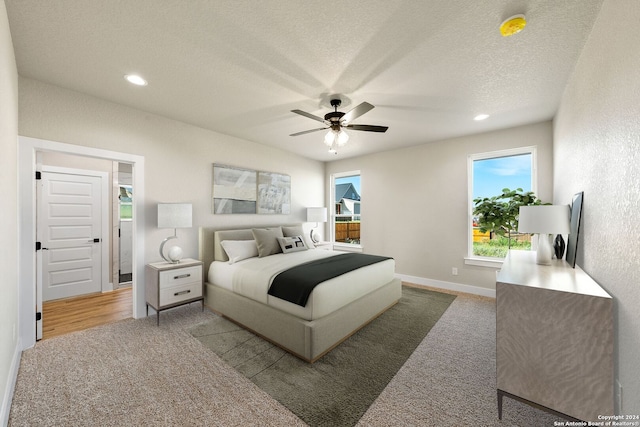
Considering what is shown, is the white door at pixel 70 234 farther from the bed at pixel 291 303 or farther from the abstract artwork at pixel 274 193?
the abstract artwork at pixel 274 193

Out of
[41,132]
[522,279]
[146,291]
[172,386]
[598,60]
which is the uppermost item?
[598,60]

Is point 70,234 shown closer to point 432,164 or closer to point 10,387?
point 10,387

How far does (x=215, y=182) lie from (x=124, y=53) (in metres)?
2.11

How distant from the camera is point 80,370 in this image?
2.15 meters

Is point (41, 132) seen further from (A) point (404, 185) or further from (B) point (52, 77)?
(A) point (404, 185)

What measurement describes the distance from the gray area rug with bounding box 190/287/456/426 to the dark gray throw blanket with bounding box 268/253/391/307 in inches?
22.0

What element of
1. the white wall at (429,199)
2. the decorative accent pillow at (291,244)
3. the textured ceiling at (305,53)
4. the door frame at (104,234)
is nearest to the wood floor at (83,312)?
the door frame at (104,234)

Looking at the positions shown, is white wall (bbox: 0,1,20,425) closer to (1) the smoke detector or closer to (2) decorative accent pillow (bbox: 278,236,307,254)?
(2) decorative accent pillow (bbox: 278,236,307,254)

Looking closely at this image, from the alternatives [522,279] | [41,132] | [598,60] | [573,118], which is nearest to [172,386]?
[522,279]

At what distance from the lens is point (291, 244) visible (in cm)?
413

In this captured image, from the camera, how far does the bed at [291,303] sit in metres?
2.36

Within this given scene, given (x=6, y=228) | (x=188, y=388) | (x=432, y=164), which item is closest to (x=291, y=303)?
(x=188, y=388)

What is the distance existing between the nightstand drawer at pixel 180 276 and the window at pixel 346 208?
11.3 ft

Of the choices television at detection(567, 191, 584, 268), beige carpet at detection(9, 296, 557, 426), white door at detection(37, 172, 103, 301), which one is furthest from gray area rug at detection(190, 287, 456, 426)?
white door at detection(37, 172, 103, 301)
